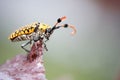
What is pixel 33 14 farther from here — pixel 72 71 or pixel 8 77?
pixel 8 77

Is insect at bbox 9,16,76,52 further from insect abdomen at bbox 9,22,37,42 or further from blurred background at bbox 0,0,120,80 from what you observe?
blurred background at bbox 0,0,120,80

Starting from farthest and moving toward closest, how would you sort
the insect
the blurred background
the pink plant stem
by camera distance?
the blurred background < the insect < the pink plant stem

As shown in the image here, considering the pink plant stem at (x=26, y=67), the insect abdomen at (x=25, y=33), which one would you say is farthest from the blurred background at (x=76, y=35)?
the pink plant stem at (x=26, y=67)

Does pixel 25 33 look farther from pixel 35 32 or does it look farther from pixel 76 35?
pixel 76 35

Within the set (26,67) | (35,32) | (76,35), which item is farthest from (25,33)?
(76,35)

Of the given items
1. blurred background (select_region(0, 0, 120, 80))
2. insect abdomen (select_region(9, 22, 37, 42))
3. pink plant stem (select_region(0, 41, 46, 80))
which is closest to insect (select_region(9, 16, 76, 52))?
insect abdomen (select_region(9, 22, 37, 42))

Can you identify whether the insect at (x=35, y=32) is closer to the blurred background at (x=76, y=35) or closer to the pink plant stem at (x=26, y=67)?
the pink plant stem at (x=26, y=67)
